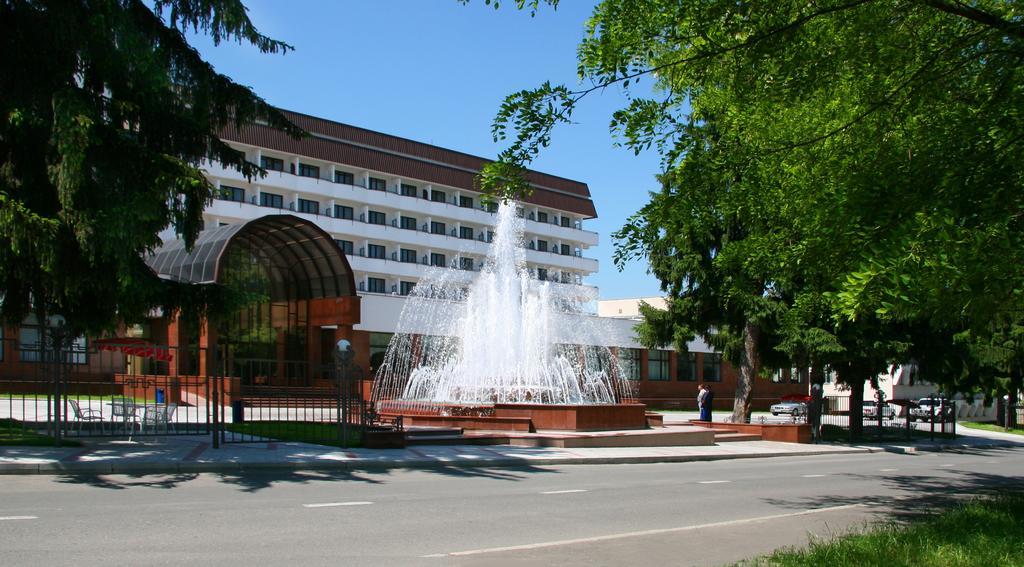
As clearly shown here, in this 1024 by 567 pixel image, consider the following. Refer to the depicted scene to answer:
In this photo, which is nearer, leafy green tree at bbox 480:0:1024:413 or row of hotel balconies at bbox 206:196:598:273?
leafy green tree at bbox 480:0:1024:413

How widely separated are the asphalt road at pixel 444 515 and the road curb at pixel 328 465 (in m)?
0.47

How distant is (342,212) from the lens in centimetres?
7531

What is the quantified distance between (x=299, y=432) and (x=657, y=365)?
37.5 meters

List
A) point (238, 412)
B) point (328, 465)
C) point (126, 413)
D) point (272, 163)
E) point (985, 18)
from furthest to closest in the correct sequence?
point (272, 163)
point (238, 412)
point (126, 413)
point (328, 465)
point (985, 18)

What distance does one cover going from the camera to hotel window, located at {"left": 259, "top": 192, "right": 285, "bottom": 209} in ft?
230

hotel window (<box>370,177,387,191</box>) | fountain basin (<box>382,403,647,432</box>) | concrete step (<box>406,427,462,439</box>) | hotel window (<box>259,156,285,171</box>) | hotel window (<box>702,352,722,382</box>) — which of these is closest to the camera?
concrete step (<box>406,427,462,439</box>)

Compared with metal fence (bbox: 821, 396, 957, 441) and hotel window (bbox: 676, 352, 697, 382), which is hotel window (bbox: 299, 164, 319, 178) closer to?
hotel window (bbox: 676, 352, 697, 382)

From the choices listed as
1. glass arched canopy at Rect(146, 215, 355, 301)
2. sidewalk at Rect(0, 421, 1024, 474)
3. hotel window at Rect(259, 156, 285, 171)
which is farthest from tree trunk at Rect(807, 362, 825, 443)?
hotel window at Rect(259, 156, 285, 171)

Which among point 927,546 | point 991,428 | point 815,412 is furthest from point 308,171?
point 927,546

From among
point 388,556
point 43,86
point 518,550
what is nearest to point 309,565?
point 388,556

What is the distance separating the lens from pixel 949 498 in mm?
14273

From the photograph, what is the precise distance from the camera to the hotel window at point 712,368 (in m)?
60.6

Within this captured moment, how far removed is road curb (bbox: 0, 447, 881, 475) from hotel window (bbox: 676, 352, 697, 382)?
3572 cm

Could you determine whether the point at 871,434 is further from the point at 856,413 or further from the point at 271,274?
the point at 271,274
